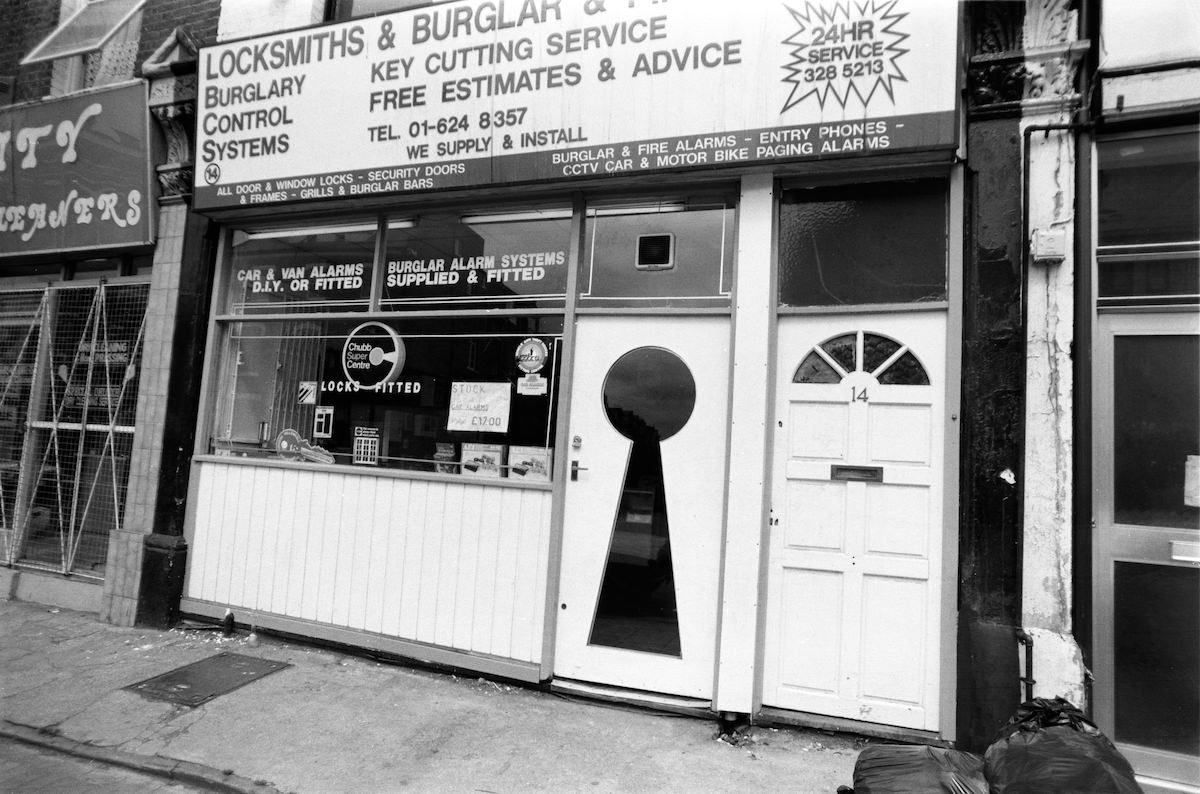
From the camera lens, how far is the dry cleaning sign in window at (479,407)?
4.91 metres

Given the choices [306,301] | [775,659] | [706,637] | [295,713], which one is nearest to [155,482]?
[306,301]

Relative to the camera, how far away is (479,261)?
5.13m

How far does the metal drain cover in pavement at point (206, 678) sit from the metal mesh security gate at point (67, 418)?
1.92 m

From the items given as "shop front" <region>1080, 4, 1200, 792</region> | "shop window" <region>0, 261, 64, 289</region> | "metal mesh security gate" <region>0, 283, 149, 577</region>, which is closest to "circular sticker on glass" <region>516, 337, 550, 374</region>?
"shop front" <region>1080, 4, 1200, 792</region>

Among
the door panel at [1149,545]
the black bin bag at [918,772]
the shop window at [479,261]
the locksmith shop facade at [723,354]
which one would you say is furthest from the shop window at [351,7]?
the black bin bag at [918,772]

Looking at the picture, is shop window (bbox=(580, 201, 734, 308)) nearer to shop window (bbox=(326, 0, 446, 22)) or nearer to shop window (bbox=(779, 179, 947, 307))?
shop window (bbox=(779, 179, 947, 307))

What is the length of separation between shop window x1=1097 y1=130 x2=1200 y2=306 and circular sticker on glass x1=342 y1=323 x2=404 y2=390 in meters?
4.52

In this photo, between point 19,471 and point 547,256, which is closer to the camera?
point 547,256

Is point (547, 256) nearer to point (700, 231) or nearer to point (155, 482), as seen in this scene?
point (700, 231)

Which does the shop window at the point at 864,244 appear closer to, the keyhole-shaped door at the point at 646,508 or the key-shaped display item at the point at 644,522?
the keyhole-shaped door at the point at 646,508

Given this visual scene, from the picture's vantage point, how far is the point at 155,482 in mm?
5609

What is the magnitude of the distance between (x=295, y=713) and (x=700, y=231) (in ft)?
12.7

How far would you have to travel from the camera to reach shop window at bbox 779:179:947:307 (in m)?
4.06

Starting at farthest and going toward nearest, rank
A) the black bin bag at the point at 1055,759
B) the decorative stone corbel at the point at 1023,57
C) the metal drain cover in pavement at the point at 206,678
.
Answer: the metal drain cover in pavement at the point at 206,678, the decorative stone corbel at the point at 1023,57, the black bin bag at the point at 1055,759
